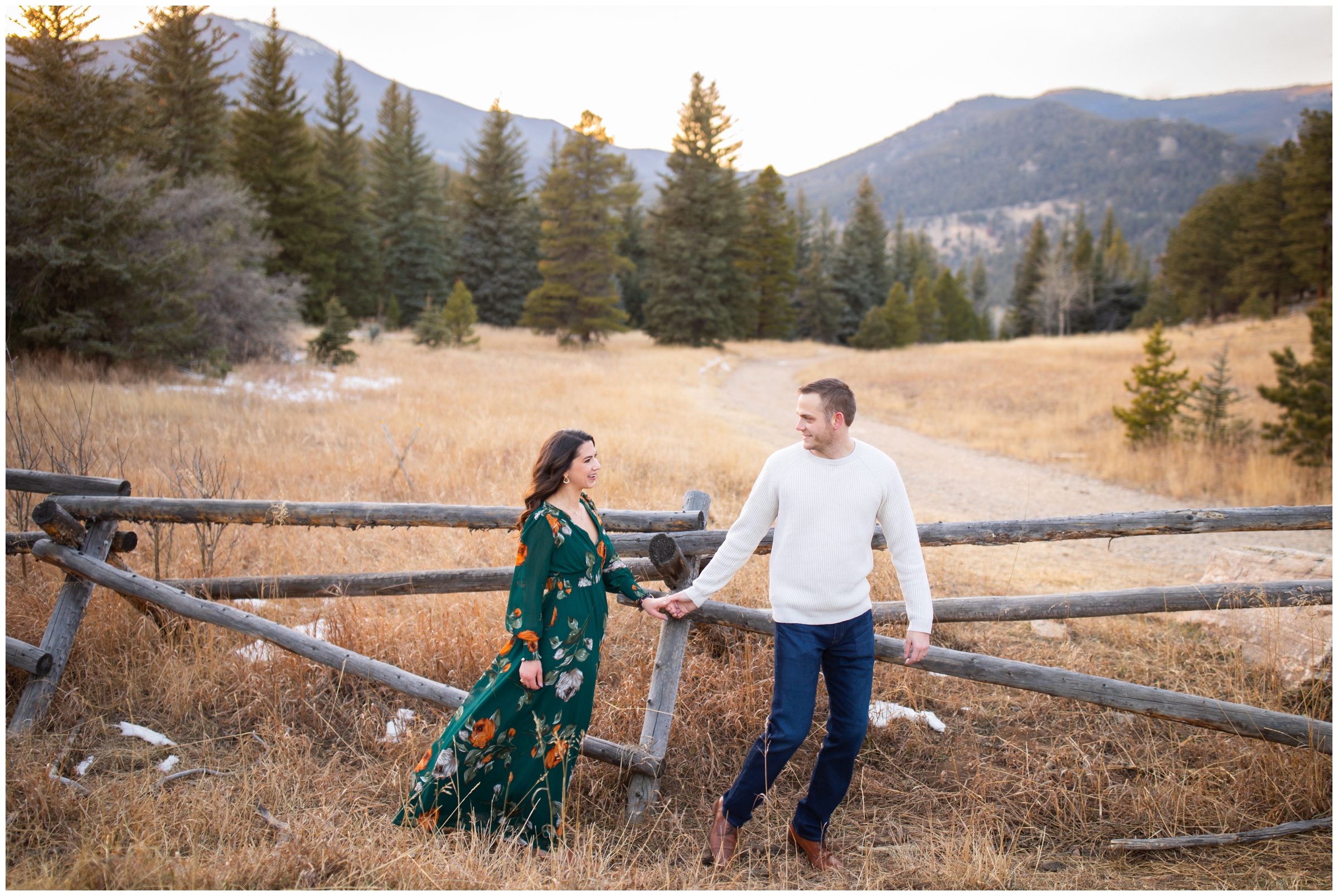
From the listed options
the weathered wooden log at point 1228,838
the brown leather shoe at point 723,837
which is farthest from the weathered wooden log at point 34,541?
the weathered wooden log at point 1228,838

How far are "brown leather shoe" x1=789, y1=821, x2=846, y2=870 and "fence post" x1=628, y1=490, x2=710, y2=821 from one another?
2.36ft

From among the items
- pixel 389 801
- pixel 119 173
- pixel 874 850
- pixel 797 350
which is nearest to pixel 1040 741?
pixel 874 850

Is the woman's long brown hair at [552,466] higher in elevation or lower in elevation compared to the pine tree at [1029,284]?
lower

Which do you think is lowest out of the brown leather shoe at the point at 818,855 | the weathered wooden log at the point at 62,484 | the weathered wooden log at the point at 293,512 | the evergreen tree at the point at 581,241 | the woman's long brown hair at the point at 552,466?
the brown leather shoe at the point at 818,855

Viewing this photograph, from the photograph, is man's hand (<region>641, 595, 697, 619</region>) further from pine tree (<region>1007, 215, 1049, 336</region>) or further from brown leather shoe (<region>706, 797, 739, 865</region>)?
pine tree (<region>1007, 215, 1049, 336</region>)

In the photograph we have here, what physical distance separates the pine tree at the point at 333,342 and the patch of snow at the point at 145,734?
15873mm

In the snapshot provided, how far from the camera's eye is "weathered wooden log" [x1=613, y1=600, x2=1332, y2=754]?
3238mm

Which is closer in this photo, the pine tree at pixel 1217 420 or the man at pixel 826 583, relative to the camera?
the man at pixel 826 583

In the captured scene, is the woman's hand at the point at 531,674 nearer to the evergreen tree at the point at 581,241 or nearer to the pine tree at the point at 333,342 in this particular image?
the pine tree at the point at 333,342

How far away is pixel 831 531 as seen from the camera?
114 inches

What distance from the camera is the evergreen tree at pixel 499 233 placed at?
1688 inches

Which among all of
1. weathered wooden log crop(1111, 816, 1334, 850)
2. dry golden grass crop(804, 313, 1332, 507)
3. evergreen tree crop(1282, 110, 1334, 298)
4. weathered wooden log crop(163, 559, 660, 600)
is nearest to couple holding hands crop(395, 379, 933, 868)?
weathered wooden log crop(163, 559, 660, 600)

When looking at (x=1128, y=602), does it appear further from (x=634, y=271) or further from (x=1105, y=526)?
(x=634, y=271)

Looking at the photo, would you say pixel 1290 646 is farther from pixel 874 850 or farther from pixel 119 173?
pixel 119 173
